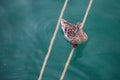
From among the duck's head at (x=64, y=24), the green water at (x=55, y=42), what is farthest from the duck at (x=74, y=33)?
the green water at (x=55, y=42)

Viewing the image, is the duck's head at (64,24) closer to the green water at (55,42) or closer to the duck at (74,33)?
the duck at (74,33)

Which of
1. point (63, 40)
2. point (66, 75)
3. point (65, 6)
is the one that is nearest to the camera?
point (66, 75)

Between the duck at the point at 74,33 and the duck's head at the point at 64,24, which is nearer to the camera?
the duck at the point at 74,33

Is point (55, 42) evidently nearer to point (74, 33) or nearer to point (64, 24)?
point (64, 24)

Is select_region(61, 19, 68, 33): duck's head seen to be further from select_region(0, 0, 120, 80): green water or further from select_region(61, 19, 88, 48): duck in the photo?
select_region(0, 0, 120, 80): green water

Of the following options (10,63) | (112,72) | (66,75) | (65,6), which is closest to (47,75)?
(66,75)

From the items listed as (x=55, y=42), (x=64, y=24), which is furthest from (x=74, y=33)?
(x=55, y=42)

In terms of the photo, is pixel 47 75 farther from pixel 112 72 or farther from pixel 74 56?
pixel 112 72
